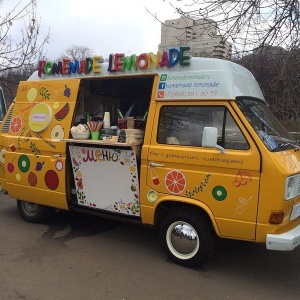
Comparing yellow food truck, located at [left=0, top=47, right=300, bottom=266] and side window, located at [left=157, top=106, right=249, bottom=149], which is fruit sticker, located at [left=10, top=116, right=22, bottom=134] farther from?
side window, located at [left=157, top=106, right=249, bottom=149]

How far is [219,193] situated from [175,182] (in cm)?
57

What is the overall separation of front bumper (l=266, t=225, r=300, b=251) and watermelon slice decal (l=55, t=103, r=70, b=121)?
3.29 m

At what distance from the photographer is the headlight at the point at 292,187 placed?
380cm

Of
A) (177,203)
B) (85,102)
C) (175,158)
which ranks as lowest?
(177,203)

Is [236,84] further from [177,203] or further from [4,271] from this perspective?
[4,271]

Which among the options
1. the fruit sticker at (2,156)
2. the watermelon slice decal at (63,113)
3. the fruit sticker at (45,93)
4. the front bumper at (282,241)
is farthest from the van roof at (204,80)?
the fruit sticker at (2,156)

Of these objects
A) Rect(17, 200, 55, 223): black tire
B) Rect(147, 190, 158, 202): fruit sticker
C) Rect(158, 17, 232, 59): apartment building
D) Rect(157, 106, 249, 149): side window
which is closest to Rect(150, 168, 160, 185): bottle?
Rect(147, 190, 158, 202): fruit sticker

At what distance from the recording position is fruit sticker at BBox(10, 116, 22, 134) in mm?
5902

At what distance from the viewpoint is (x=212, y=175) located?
13.5 ft

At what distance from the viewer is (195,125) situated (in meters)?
4.37

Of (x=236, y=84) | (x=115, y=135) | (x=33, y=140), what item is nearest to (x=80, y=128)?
(x=115, y=135)

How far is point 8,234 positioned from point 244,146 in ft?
12.7

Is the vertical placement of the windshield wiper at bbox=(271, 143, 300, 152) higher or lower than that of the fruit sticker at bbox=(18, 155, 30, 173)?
higher

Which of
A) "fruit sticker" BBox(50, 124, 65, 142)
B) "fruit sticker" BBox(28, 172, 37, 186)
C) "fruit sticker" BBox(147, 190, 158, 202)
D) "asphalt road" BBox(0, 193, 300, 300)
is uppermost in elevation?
"fruit sticker" BBox(50, 124, 65, 142)
